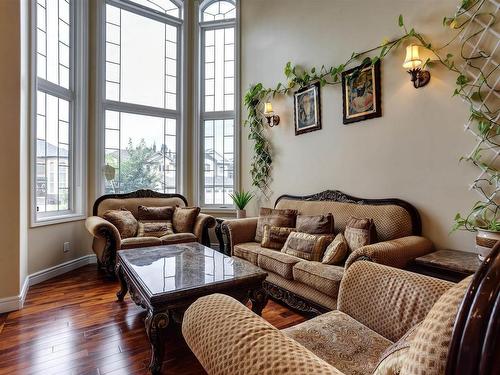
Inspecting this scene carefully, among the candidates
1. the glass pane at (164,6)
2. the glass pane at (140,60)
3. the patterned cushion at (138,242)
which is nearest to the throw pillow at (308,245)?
the patterned cushion at (138,242)

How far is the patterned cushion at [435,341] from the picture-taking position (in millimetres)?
542

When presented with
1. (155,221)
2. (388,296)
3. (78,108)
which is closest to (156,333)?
(388,296)

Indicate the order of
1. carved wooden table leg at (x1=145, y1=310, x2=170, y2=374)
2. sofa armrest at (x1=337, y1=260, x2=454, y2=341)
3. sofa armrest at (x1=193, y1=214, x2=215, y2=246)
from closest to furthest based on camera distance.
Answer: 1. sofa armrest at (x1=337, y1=260, x2=454, y2=341)
2. carved wooden table leg at (x1=145, y1=310, x2=170, y2=374)
3. sofa armrest at (x1=193, y1=214, x2=215, y2=246)

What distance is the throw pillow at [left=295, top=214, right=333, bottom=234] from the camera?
259 centimetres

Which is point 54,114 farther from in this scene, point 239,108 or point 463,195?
point 463,195

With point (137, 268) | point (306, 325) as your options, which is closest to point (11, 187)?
point (137, 268)

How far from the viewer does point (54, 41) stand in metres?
3.42

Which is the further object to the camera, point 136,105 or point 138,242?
point 136,105

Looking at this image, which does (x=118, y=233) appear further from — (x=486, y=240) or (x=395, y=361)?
(x=486, y=240)

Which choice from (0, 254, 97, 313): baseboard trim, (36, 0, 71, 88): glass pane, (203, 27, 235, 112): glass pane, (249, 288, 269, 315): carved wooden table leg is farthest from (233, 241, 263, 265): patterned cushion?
(36, 0, 71, 88): glass pane

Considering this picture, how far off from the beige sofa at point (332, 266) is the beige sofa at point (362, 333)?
58 centimetres

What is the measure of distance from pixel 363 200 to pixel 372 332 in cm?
165

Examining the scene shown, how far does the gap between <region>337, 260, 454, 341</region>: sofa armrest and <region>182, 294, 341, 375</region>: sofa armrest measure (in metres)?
0.66

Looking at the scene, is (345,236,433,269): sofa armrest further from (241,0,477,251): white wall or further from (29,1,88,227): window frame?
(29,1,88,227): window frame
